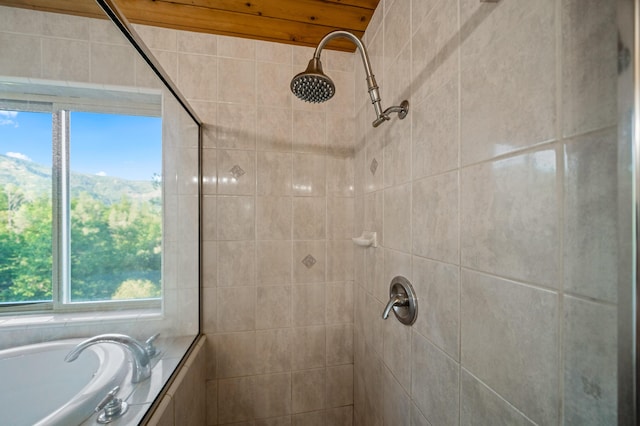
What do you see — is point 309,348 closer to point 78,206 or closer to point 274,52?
point 78,206

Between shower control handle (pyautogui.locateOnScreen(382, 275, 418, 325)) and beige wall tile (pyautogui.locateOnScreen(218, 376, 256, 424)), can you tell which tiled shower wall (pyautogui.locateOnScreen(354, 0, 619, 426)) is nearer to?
shower control handle (pyautogui.locateOnScreen(382, 275, 418, 325))

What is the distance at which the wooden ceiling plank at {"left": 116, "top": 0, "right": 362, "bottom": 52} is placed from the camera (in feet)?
3.29

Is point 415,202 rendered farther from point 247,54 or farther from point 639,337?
point 247,54

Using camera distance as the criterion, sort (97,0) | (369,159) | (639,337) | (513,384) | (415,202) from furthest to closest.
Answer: (369,159) < (415,202) < (97,0) < (513,384) < (639,337)

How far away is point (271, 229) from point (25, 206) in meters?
0.81

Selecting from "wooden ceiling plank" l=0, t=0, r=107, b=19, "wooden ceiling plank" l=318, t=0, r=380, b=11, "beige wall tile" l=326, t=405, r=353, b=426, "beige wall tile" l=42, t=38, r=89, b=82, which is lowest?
"beige wall tile" l=326, t=405, r=353, b=426

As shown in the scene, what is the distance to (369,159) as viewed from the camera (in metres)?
1.05

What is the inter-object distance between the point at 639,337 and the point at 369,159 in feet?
3.00

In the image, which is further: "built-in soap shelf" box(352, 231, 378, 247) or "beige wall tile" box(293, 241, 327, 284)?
"beige wall tile" box(293, 241, 327, 284)

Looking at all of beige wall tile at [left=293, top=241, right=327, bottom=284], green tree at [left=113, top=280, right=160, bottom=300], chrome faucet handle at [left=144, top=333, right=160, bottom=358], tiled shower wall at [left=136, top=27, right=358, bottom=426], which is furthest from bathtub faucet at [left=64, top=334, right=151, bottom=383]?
beige wall tile at [left=293, top=241, right=327, bottom=284]

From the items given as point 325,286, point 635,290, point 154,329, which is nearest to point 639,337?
point 635,290

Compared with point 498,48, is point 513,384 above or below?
below

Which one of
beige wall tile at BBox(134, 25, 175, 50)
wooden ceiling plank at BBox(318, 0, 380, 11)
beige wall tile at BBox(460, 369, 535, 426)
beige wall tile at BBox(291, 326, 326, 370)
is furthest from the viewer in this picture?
beige wall tile at BBox(291, 326, 326, 370)

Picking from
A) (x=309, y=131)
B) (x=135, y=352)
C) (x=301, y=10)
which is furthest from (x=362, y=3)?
(x=135, y=352)
